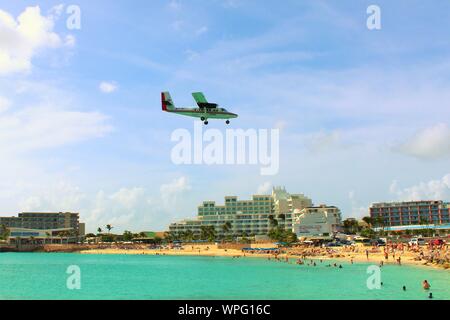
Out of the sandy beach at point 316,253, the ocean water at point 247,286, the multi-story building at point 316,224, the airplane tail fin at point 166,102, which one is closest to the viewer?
the airplane tail fin at point 166,102

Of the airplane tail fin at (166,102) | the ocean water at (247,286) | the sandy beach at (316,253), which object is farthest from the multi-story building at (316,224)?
the airplane tail fin at (166,102)

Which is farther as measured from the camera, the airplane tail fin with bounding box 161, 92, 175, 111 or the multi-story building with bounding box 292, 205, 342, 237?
the multi-story building with bounding box 292, 205, 342, 237

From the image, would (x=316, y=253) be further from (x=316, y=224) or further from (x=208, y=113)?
(x=208, y=113)

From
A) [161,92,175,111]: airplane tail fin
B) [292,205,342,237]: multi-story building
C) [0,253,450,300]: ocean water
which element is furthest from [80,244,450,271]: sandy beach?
[161,92,175,111]: airplane tail fin

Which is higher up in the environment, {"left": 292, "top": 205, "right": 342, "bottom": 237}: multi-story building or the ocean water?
{"left": 292, "top": 205, "right": 342, "bottom": 237}: multi-story building

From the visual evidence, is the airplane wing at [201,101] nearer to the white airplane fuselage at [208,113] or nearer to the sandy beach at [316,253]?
the white airplane fuselage at [208,113]

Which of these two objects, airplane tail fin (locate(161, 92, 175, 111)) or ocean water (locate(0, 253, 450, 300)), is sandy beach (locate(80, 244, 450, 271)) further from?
airplane tail fin (locate(161, 92, 175, 111))

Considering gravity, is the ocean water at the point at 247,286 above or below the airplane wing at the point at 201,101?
below
